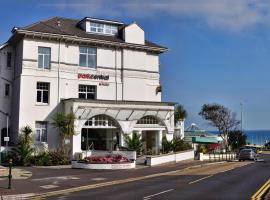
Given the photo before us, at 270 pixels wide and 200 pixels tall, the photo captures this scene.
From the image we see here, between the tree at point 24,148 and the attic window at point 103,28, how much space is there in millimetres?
12795

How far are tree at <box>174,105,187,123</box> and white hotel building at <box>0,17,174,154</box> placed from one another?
317 centimetres

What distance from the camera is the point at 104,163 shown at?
102ft

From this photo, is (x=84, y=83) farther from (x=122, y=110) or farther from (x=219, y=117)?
(x=219, y=117)

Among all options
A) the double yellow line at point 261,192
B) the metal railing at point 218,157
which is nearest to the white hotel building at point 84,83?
the metal railing at point 218,157

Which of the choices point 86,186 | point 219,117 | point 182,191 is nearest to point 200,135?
point 219,117

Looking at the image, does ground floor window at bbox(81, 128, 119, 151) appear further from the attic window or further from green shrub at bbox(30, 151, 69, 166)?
the attic window

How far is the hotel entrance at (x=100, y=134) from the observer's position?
40.0m

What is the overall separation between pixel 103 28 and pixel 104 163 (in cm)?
1825

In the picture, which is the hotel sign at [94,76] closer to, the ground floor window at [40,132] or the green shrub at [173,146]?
the ground floor window at [40,132]

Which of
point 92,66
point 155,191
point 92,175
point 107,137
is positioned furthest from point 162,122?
point 155,191

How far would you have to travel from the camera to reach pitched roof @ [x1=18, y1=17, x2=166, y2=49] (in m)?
40.1

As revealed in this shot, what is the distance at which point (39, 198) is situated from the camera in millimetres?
17094

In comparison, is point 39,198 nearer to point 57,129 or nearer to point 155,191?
point 155,191

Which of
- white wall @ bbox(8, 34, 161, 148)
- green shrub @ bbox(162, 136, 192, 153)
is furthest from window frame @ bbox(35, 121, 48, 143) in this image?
green shrub @ bbox(162, 136, 192, 153)
